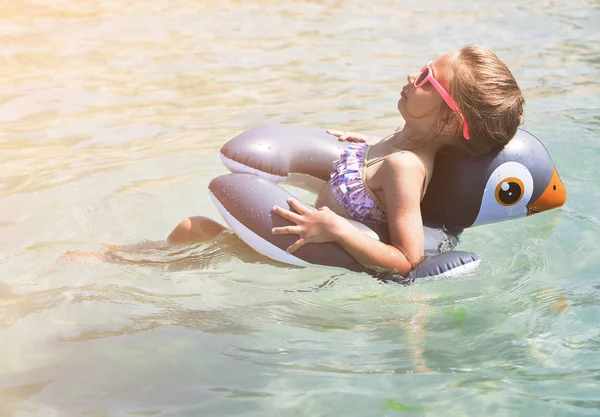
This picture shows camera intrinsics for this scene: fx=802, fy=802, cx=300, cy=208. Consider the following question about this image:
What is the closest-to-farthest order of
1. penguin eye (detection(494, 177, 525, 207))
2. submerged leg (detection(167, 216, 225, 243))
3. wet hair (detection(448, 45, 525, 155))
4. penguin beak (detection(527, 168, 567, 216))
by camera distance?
wet hair (detection(448, 45, 525, 155)) < penguin eye (detection(494, 177, 525, 207)) < penguin beak (detection(527, 168, 567, 216)) < submerged leg (detection(167, 216, 225, 243))

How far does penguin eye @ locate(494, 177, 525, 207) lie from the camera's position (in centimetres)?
394

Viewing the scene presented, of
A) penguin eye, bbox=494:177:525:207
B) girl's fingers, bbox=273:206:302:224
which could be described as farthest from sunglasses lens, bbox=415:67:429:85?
girl's fingers, bbox=273:206:302:224

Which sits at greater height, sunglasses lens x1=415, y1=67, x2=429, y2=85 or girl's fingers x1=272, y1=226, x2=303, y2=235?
sunglasses lens x1=415, y1=67, x2=429, y2=85

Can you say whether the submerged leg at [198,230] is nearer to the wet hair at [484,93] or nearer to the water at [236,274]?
the water at [236,274]

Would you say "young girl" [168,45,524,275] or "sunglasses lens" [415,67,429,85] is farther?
"sunglasses lens" [415,67,429,85]

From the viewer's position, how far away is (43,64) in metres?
8.29

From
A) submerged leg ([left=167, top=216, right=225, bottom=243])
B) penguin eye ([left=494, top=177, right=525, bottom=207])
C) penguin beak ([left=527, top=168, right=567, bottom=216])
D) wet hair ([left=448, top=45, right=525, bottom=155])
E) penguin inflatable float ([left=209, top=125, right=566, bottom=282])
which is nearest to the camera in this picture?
wet hair ([left=448, top=45, right=525, bottom=155])

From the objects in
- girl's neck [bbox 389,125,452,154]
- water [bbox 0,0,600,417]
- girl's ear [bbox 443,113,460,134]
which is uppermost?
girl's ear [bbox 443,113,460,134]

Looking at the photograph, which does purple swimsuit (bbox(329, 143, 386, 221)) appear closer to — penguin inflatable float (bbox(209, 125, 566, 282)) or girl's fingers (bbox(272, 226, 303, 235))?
penguin inflatable float (bbox(209, 125, 566, 282))

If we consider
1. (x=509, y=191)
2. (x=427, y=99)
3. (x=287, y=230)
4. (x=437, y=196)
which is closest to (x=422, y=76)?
(x=427, y=99)

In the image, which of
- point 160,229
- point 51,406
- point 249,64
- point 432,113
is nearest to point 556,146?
point 432,113

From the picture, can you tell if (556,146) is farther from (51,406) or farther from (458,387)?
(51,406)

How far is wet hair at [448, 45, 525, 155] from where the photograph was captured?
3729 millimetres

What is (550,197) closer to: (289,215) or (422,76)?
(422,76)
